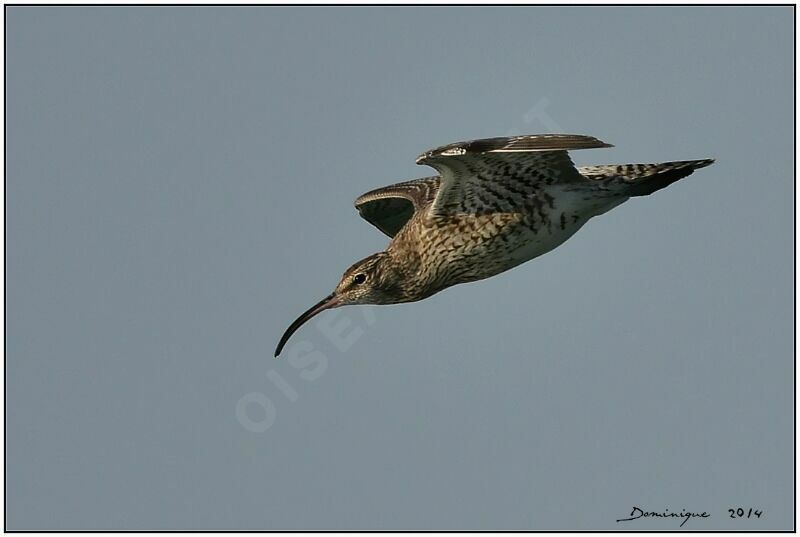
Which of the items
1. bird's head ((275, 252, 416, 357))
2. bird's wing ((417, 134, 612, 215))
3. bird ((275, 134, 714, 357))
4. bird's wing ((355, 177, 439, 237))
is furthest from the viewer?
bird's wing ((355, 177, 439, 237))

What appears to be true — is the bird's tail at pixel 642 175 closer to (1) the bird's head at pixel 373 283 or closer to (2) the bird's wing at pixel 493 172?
(2) the bird's wing at pixel 493 172

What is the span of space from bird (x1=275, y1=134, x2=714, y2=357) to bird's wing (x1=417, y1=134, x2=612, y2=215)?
0.04 ft

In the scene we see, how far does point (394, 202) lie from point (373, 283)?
2.89 metres

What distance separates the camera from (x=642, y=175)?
708 inches

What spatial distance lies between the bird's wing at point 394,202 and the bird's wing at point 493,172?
1.55 meters

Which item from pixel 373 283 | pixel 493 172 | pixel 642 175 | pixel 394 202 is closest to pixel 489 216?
pixel 493 172

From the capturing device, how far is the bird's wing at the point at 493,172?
16594 millimetres

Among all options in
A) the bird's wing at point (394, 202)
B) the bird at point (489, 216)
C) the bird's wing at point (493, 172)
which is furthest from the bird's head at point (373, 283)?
the bird's wing at point (394, 202)

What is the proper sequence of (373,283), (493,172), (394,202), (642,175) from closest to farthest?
(493,172)
(642,175)
(373,283)
(394,202)

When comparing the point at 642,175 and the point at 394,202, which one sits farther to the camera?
the point at 394,202

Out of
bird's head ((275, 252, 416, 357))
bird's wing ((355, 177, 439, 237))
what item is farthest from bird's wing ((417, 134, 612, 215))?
bird's wing ((355, 177, 439, 237))

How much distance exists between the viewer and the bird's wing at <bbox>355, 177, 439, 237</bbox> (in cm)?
1994

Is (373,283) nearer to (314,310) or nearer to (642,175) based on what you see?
(314,310)

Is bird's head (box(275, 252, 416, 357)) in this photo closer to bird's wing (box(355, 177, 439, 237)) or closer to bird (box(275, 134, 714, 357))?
bird (box(275, 134, 714, 357))
